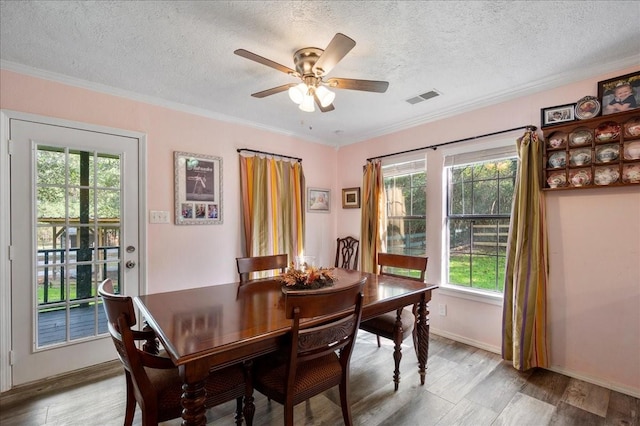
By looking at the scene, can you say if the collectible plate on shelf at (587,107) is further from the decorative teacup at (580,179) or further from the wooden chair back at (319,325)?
the wooden chair back at (319,325)

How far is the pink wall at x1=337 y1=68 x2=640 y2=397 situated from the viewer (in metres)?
2.16

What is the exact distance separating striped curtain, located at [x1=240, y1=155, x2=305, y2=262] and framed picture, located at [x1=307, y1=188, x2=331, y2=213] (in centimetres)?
25

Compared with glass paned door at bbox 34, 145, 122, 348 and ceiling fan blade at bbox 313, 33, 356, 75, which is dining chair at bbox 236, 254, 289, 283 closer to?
glass paned door at bbox 34, 145, 122, 348

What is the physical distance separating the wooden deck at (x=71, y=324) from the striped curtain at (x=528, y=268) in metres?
3.62

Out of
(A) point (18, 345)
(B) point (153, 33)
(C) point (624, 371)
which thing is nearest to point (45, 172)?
(A) point (18, 345)

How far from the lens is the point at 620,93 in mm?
2156

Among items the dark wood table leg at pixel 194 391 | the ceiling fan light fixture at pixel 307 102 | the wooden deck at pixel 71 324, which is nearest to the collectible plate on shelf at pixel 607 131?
the ceiling fan light fixture at pixel 307 102

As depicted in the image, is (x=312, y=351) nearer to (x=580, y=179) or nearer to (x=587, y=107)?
(x=580, y=179)

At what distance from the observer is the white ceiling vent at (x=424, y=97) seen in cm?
273

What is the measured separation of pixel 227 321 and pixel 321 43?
1.80 metres

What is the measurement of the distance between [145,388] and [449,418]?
1806 millimetres

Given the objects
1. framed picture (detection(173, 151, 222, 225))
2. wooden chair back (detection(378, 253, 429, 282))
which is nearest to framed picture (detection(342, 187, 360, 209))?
wooden chair back (detection(378, 253, 429, 282))

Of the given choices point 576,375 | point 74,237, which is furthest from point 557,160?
point 74,237

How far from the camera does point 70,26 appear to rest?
1790 millimetres
